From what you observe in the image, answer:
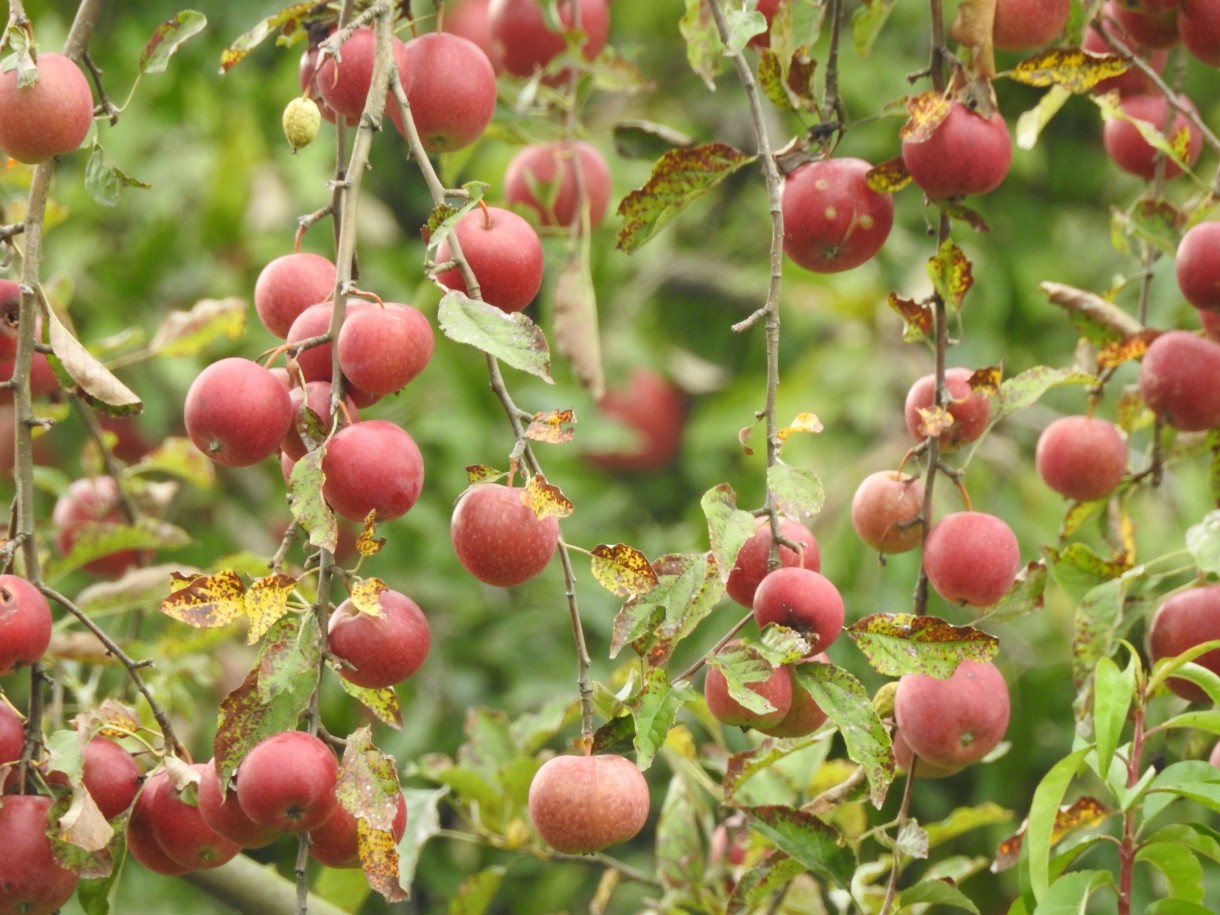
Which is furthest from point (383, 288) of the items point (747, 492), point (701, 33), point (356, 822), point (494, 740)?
point (356, 822)

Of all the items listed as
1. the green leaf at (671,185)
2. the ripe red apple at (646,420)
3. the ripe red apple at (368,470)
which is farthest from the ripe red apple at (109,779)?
the ripe red apple at (646,420)

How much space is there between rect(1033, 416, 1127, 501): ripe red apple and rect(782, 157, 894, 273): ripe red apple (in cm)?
24

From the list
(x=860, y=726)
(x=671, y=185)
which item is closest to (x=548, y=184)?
(x=671, y=185)

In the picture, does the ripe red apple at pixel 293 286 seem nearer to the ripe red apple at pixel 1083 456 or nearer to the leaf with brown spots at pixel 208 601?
the leaf with brown spots at pixel 208 601

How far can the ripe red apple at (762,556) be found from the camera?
2.82 ft

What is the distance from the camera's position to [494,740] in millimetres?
1361

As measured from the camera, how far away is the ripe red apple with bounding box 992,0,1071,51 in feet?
3.24

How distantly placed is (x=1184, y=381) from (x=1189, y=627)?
0.17 meters

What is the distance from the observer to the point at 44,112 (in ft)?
2.87

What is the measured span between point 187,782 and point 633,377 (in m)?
1.94

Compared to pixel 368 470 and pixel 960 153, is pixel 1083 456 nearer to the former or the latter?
pixel 960 153

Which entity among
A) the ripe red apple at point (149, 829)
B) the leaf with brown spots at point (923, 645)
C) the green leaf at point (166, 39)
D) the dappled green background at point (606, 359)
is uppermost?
the green leaf at point (166, 39)

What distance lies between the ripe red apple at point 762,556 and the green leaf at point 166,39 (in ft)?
1.64

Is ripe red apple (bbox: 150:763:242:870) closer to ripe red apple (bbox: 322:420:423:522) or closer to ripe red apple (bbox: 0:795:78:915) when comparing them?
ripe red apple (bbox: 0:795:78:915)
